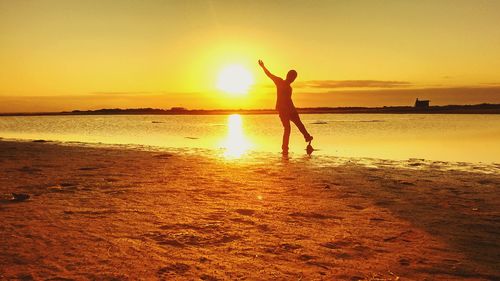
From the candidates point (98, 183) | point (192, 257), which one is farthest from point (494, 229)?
point (98, 183)

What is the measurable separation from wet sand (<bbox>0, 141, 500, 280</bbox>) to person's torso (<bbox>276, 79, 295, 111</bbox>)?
7207 millimetres

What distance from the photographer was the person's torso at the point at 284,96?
1748 cm

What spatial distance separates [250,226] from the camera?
19.1ft

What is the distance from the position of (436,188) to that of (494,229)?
9.89ft

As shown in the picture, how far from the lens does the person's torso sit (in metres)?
17.5

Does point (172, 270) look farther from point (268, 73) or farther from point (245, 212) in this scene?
point (268, 73)

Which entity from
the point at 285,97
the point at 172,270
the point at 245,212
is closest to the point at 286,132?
the point at 285,97

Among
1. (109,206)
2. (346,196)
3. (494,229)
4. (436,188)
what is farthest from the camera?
(436,188)

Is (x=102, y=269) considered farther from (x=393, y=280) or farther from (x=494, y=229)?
(x=494, y=229)

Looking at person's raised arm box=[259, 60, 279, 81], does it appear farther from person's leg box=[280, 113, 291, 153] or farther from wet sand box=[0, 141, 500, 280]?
wet sand box=[0, 141, 500, 280]

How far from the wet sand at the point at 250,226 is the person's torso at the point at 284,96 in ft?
23.6

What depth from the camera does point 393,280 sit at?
4.01 metres

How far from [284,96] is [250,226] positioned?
1206 centimetres

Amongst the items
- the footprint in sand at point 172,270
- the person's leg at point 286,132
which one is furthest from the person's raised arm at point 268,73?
the footprint in sand at point 172,270
